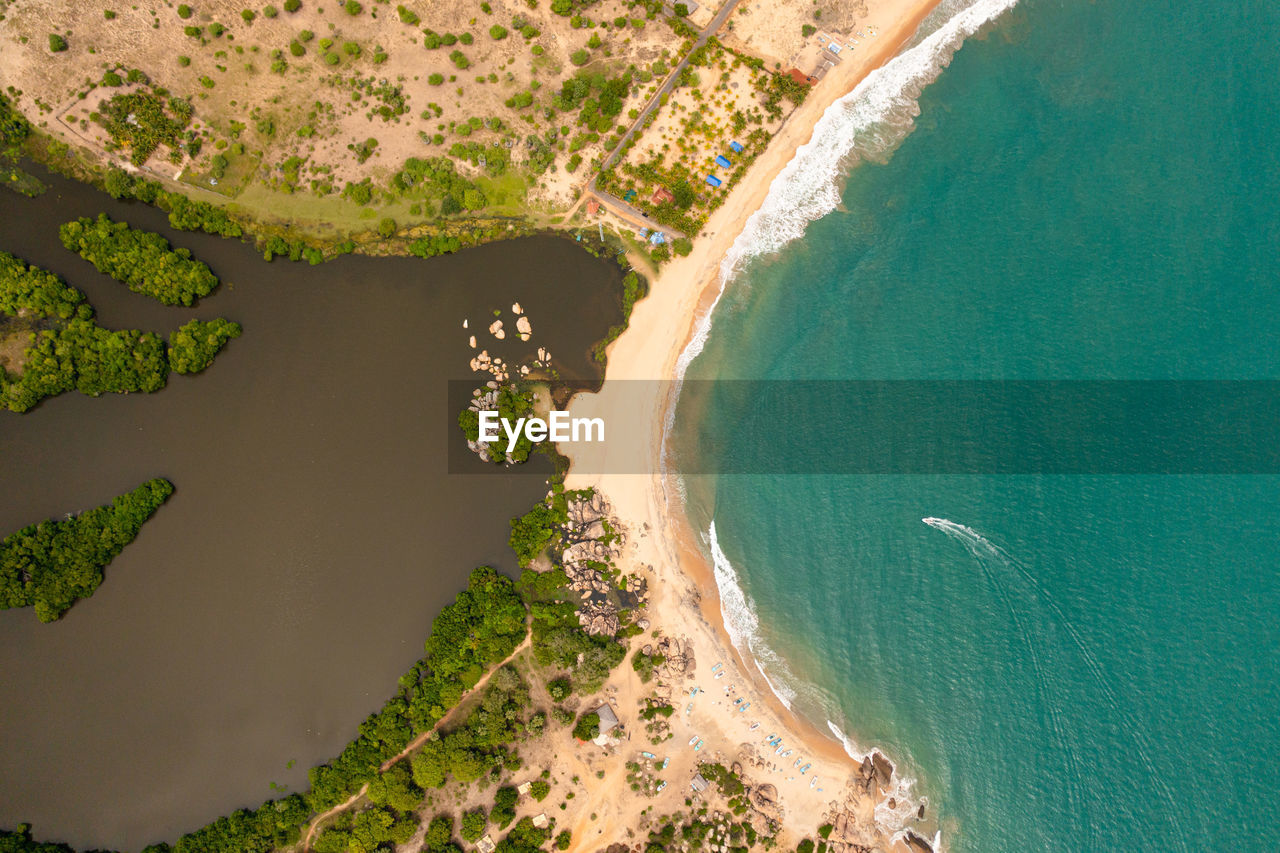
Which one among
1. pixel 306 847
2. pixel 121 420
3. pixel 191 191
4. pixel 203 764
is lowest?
pixel 306 847

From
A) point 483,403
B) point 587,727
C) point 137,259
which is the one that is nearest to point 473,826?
point 587,727

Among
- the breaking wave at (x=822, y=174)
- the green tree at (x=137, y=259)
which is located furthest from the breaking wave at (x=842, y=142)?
the green tree at (x=137, y=259)

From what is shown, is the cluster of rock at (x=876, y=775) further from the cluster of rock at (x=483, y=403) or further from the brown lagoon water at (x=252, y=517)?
the cluster of rock at (x=483, y=403)

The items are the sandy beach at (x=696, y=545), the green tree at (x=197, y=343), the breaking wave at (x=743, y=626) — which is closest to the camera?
the green tree at (x=197, y=343)

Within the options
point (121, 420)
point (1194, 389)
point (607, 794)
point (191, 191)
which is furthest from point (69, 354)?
point (1194, 389)

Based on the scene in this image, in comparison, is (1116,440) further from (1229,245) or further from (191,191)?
(191,191)

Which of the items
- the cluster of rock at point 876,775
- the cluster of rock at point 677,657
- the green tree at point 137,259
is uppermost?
the green tree at point 137,259

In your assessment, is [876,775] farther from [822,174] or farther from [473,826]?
[822,174]
